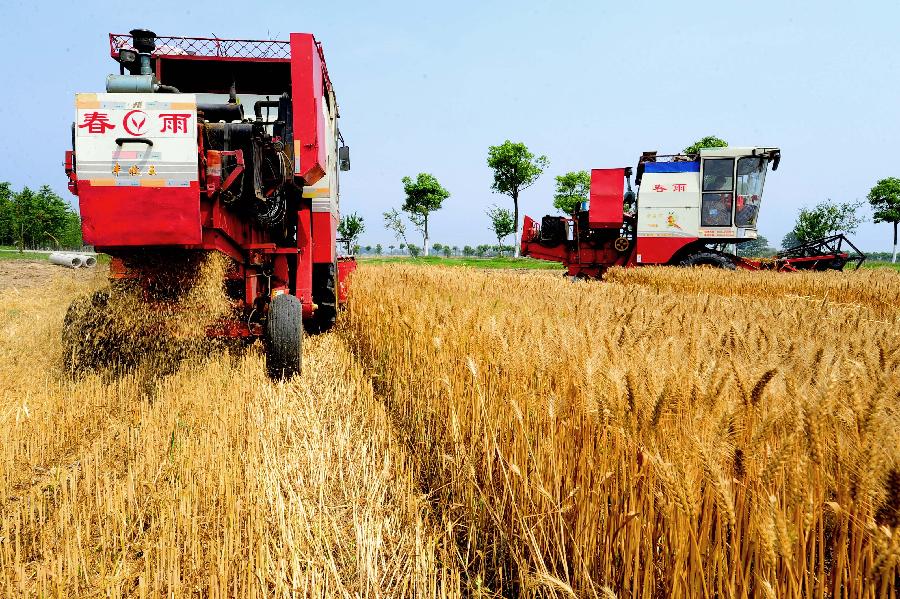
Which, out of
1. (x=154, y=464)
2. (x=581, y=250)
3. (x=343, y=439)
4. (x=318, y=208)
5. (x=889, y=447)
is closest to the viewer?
(x=889, y=447)

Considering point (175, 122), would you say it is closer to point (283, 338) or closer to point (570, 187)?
point (283, 338)

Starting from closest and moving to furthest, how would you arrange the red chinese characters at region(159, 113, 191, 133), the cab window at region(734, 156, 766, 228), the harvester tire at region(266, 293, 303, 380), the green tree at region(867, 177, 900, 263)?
the red chinese characters at region(159, 113, 191, 133) < the harvester tire at region(266, 293, 303, 380) < the cab window at region(734, 156, 766, 228) < the green tree at region(867, 177, 900, 263)

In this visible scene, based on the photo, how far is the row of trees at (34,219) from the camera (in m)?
45.9

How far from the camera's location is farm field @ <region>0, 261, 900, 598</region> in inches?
41.4

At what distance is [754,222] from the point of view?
12438 mm

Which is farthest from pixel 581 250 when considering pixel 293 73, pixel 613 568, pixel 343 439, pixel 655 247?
pixel 613 568

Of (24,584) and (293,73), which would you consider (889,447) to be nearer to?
(24,584)

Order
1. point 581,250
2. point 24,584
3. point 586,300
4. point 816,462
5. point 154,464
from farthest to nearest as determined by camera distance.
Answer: point 581,250
point 586,300
point 154,464
point 24,584
point 816,462

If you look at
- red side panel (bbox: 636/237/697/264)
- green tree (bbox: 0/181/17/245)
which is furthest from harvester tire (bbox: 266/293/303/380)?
green tree (bbox: 0/181/17/245)

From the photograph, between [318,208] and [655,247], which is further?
[655,247]

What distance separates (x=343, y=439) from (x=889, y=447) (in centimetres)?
267

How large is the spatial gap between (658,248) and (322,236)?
403 inches

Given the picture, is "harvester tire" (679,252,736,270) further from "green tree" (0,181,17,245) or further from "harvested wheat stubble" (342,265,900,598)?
"green tree" (0,181,17,245)

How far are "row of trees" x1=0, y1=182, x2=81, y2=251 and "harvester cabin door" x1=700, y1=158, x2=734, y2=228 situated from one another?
51.4 m
